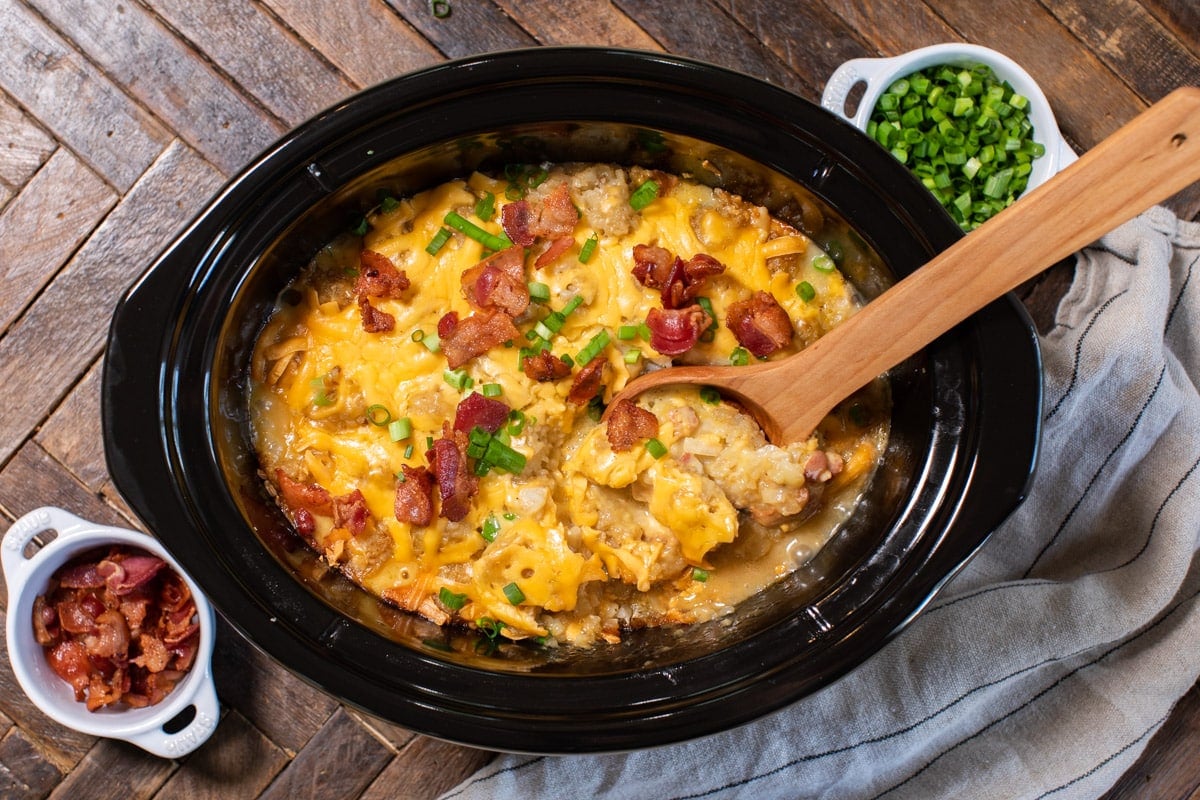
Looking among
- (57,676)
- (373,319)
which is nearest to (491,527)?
(373,319)

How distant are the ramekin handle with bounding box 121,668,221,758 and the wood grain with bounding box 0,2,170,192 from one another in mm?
1347

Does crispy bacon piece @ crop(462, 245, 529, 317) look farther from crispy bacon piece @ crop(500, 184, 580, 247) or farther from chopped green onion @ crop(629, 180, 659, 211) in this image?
chopped green onion @ crop(629, 180, 659, 211)

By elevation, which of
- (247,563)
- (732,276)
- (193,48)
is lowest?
(247,563)

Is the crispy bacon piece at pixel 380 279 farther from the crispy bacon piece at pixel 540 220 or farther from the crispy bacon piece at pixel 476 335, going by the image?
the crispy bacon piece at pixel 540 220

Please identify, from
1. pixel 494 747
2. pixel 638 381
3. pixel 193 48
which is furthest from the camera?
pixel 193 48

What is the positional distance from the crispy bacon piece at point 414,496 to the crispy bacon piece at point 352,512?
0.28 feet

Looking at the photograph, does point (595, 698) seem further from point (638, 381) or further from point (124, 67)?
point (124, 67)

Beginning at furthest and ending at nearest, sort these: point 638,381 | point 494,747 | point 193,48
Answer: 1. point 193,48
2. point 638,381
3. point 494,747

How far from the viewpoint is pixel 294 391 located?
7.03 ft

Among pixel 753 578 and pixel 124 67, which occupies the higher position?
pixel 753 578

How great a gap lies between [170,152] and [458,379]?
1.10 meters

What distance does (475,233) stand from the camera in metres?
2.10

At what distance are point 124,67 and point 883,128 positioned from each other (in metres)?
→ 2.05

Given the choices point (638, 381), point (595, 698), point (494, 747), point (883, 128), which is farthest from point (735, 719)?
point (883, 128)
